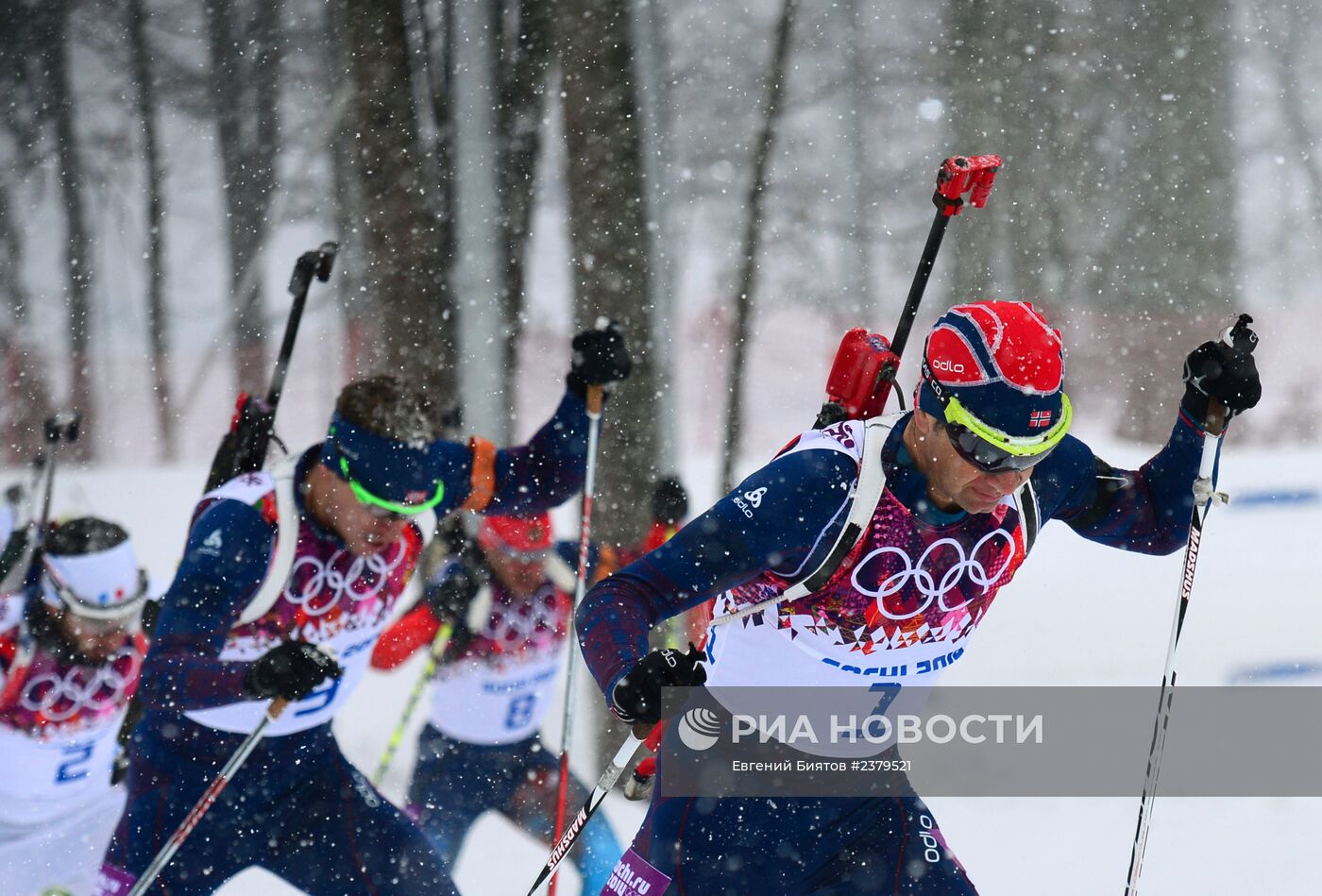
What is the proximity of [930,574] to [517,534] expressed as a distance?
2.37 metres

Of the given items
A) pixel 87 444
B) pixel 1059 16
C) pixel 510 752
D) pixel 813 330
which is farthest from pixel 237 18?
pixel 510 752

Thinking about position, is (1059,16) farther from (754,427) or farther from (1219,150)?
(754,427)

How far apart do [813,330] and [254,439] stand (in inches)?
207

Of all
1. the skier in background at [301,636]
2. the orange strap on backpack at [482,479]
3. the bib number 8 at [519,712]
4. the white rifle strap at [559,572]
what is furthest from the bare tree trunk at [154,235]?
the skier in background at [301,636]

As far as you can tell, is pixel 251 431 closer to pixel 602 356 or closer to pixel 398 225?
pixel 602 356

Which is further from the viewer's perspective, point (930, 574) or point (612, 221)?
point (612, 221)

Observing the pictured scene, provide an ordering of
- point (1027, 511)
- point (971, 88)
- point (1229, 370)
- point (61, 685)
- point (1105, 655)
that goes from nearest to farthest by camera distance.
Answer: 1. point (1027, 511)
2. point (1229, 370)
3. point (61, 685)
4. point (1105, 655)
5. point (971, 88)

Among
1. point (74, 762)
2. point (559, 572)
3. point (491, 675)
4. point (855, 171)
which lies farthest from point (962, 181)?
point (855, 171)

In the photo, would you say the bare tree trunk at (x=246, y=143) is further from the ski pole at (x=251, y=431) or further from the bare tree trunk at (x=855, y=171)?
the ski pole at (x=251, y=431)

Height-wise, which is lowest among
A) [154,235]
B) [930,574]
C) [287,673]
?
[287,673]

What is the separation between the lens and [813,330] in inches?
325

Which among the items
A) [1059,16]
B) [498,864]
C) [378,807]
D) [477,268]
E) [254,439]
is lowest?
[498,864]

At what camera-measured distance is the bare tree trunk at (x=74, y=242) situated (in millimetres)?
7996

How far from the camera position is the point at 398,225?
560 centimetres
